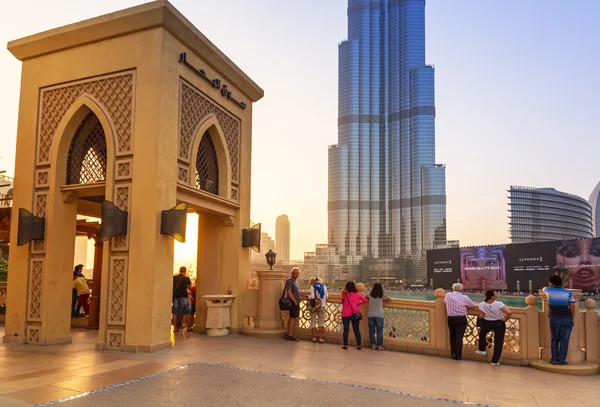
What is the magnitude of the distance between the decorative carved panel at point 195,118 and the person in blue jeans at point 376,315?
4180 mm

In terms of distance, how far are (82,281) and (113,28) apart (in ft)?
21.5

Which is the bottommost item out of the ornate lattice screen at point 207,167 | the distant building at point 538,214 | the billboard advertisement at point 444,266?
the billboard advertisement at point 444,266

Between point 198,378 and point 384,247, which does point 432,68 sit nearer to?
point 384,247

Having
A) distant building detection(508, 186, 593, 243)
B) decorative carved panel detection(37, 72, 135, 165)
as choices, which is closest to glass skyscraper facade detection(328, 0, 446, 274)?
distant building detection(508, 186, 593, 243)

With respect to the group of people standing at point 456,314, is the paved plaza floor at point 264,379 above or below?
below

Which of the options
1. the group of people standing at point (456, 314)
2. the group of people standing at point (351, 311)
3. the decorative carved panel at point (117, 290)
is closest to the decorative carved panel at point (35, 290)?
the decorative carved panel at point (117, 290)

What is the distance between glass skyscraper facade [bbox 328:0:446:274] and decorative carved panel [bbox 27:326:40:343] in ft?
421

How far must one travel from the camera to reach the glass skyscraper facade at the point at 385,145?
134625 mm

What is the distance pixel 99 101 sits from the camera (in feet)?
29.9

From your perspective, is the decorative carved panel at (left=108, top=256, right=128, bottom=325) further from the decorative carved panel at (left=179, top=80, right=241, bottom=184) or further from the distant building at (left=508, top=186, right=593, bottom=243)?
the distant building at (left=508, top=186, right=593, bottom=243)

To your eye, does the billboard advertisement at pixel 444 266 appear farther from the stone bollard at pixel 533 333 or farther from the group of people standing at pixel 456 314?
the stone bollard at pixel 533 333

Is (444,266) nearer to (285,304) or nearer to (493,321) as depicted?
(285,304)

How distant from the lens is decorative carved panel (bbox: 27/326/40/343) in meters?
8.97

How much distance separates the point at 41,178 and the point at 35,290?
2115mm
